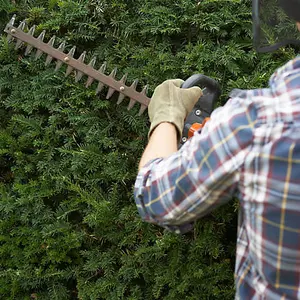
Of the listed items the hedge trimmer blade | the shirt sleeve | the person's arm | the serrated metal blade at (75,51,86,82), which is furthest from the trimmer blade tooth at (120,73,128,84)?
the shirt sleeve

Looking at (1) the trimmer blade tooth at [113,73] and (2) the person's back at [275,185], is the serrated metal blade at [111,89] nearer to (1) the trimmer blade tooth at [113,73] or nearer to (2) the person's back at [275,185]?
(1) the trimmer blade tooth at [113,73]

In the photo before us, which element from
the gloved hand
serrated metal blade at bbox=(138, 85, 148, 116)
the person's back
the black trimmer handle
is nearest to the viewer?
the person's back

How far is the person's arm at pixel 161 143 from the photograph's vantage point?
1.46 m

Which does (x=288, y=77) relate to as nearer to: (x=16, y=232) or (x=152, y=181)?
(x=152, y=181)

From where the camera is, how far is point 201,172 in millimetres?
1187

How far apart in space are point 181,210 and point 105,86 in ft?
5.17

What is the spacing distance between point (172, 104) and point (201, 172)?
0.67 metres

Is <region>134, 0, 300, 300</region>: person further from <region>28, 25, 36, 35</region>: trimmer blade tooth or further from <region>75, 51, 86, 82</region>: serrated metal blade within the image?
<region>28, 25, 36, 35</region>: trimmer blade tooth

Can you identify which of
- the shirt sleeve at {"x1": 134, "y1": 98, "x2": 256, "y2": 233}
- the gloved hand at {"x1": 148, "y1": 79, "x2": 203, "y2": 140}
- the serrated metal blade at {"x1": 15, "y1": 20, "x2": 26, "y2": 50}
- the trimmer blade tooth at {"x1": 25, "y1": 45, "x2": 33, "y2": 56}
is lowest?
the shirt sleeve at {"x1": 134, "y1": 98, "x2": 256, "y2": 233}

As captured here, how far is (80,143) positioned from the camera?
2865 millimetres

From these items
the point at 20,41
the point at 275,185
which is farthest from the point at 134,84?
the point at 275,185

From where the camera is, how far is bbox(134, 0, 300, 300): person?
3.58 ft

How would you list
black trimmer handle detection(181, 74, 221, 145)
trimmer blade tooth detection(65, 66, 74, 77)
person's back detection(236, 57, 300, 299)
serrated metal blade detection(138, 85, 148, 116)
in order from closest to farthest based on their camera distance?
person's back detection(236, 57, 300, 299) < black trimmer handle detection(181, 74, 221, 145) < serrated metal blade detection(138, 85, 148, 116) < trimmer blade tooth detection(65, 66, 74, 77)

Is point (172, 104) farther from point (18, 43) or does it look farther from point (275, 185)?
point (18, 43)
